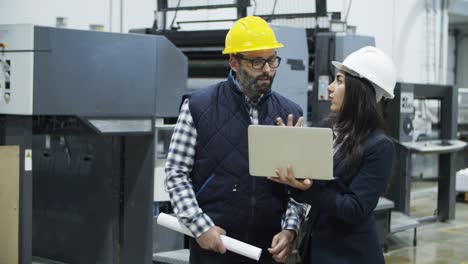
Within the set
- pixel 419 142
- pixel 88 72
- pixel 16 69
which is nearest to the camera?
pixel 16 69

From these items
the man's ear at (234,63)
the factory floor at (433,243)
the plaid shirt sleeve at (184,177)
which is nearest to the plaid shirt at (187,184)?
Result: the plaid shirt sleeve at (184,177)

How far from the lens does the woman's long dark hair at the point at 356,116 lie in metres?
1.89

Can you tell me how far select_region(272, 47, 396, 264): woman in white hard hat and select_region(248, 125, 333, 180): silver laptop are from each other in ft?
0.22

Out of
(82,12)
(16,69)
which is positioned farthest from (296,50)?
(82,12)

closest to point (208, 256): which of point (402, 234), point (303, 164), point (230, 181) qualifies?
point (230, 181)

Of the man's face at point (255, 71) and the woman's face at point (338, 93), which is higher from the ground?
the man's face at point (255, 71)

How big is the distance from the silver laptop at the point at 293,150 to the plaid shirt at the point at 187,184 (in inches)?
8.7

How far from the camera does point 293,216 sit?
2004 mm

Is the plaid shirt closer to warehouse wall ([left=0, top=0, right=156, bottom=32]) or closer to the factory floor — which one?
the factory floor

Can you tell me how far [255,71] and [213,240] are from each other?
0.53 m

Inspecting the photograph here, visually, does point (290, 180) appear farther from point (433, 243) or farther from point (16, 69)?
point (433, 243)

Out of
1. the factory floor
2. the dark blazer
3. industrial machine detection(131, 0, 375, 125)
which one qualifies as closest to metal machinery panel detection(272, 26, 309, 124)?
industrial machine detection(131, 0, 375, 125)

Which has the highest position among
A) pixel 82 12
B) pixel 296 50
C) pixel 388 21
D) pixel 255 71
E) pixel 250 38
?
pixel 388 21

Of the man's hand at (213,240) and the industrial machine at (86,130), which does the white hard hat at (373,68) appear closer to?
the man's hand at (213,240)
